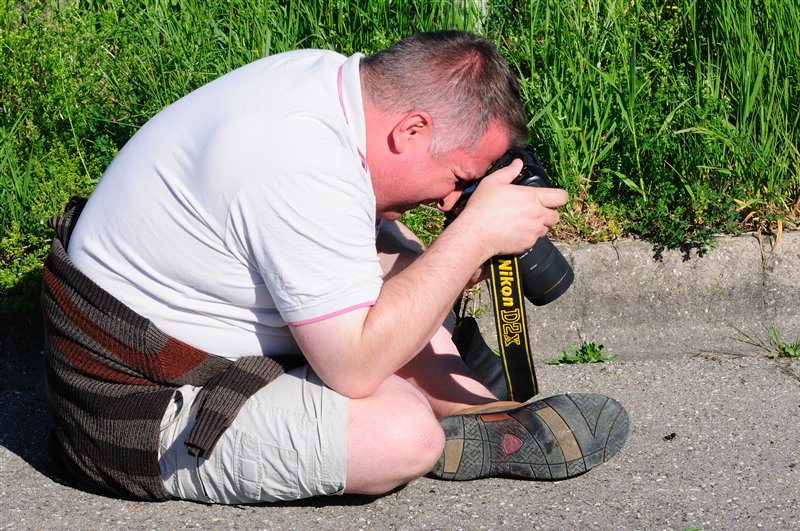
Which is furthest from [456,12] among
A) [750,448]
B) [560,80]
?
[750,448]

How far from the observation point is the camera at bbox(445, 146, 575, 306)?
8.27 ft

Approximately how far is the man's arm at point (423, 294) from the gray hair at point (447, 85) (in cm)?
18

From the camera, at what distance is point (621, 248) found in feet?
11.2

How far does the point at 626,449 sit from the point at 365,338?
37.0 inches

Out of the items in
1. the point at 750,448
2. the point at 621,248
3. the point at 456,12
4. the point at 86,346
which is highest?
the point at 456,12

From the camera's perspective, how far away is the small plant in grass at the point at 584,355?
10.9 ft

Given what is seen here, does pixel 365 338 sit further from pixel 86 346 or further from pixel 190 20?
pixel 190 20

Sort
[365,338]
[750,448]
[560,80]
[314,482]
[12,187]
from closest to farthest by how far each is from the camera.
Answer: [365,338]
[314,482]
[750,448]
[12,187]
[560,80]

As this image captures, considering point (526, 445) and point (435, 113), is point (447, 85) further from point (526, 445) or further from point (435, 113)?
point (526, 445)

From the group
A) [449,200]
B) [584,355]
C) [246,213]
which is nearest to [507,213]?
[449,200]

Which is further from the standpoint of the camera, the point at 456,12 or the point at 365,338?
the point at 456,12

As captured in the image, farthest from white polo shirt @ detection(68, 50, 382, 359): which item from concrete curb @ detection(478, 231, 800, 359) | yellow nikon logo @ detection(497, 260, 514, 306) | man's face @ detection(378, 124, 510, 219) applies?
concrete curb @ detection(478, 231, 800, 359)

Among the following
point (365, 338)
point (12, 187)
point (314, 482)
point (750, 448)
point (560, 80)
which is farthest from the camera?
point (560, 80)

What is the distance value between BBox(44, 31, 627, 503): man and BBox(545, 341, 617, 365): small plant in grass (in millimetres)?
955
